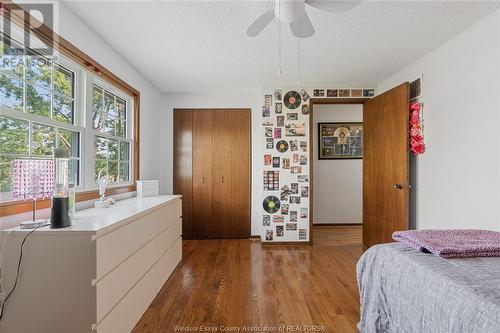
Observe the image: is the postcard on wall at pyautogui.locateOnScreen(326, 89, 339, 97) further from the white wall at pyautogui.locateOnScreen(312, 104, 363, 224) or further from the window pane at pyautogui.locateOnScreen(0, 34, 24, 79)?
the window pane at pyautogui.locateOnScreen(0, 34, 24, 79)

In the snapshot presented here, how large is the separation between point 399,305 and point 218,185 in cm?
330

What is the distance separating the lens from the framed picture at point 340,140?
5289 millimetres

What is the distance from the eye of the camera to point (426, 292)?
109 cm

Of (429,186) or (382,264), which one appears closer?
(382,264)

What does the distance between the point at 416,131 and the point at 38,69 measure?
11.8 ft

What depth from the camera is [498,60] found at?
202 cm

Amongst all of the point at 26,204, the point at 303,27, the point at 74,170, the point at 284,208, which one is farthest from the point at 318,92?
the point at 26,204

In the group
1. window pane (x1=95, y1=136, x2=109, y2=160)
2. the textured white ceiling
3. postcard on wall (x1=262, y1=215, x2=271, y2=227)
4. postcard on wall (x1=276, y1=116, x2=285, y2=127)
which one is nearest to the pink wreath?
the textured white ceiling

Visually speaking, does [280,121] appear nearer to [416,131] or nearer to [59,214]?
[416,131]

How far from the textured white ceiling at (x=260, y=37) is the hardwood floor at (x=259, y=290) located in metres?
2.35

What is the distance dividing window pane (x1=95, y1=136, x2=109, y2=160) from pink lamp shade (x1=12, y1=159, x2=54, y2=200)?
1033 millimetres

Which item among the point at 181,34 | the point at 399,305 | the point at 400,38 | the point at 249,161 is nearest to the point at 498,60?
the point at 400,38

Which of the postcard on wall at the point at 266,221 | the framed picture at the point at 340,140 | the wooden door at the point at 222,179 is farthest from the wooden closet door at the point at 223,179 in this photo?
the framed picture at the point at 340,140

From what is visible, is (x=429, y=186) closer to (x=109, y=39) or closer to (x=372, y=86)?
(x=372, y=86)
